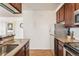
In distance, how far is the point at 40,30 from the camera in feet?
20.4

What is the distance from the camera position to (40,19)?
625 cm

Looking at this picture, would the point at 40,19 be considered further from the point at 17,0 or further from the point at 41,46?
the point at 17,0

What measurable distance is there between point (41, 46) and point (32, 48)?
413 millimetres

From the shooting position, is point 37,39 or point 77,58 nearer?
point 77,58

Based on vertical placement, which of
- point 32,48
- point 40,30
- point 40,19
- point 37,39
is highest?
point 40,19

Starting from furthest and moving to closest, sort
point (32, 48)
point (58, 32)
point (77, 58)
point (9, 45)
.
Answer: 1. point (32, 48)
2. point (58, 32)
3. point (9, 45)
4. point (77, 58)

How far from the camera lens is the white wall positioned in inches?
243

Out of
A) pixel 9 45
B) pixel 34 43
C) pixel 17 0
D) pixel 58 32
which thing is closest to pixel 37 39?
pixel 34 43

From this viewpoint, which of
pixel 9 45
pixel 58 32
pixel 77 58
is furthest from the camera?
pixel 58 32

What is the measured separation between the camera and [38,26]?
20.5 feet

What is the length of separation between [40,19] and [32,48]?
1.33 m

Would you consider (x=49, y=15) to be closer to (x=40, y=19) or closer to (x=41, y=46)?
(x=40, y=19)

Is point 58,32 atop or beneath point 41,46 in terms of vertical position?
atop

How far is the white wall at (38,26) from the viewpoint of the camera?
6.18 metres
